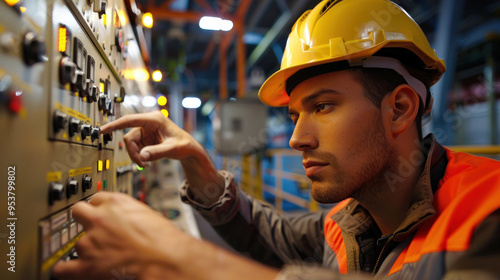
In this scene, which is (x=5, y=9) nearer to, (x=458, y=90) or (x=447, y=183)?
(x=447, y=183)

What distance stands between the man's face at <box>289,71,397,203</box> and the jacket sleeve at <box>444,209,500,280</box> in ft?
1.25

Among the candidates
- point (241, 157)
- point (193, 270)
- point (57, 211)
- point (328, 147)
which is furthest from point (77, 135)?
point (241, 157)

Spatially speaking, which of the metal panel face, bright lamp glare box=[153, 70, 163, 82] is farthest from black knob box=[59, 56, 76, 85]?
the metal panel face

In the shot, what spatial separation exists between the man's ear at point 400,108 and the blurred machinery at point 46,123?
0.85 m

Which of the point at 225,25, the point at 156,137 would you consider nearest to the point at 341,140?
the point at 156,137

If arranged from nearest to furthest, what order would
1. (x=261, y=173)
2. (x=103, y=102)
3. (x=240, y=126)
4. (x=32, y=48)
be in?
1. (x=32, y=48)
2. (x=103, y=102)
3. (x=240, y=126)
4. (x=261, y=173)

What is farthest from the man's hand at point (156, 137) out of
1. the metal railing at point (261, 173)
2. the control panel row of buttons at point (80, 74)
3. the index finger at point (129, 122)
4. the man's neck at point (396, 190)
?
the metal railing at point (261, 173)

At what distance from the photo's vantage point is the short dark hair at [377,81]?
3.14ft

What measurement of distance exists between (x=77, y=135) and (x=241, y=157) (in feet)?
14.6

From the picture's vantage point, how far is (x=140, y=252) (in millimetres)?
452

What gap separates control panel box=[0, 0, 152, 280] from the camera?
0.42 meters

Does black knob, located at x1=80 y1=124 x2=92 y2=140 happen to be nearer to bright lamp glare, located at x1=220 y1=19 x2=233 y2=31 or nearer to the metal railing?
bright lamp glare, located at x1=220 y1=19 x2=233 y2=31

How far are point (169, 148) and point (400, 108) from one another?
77 cm

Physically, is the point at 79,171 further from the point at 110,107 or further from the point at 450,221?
the point at 450,221
